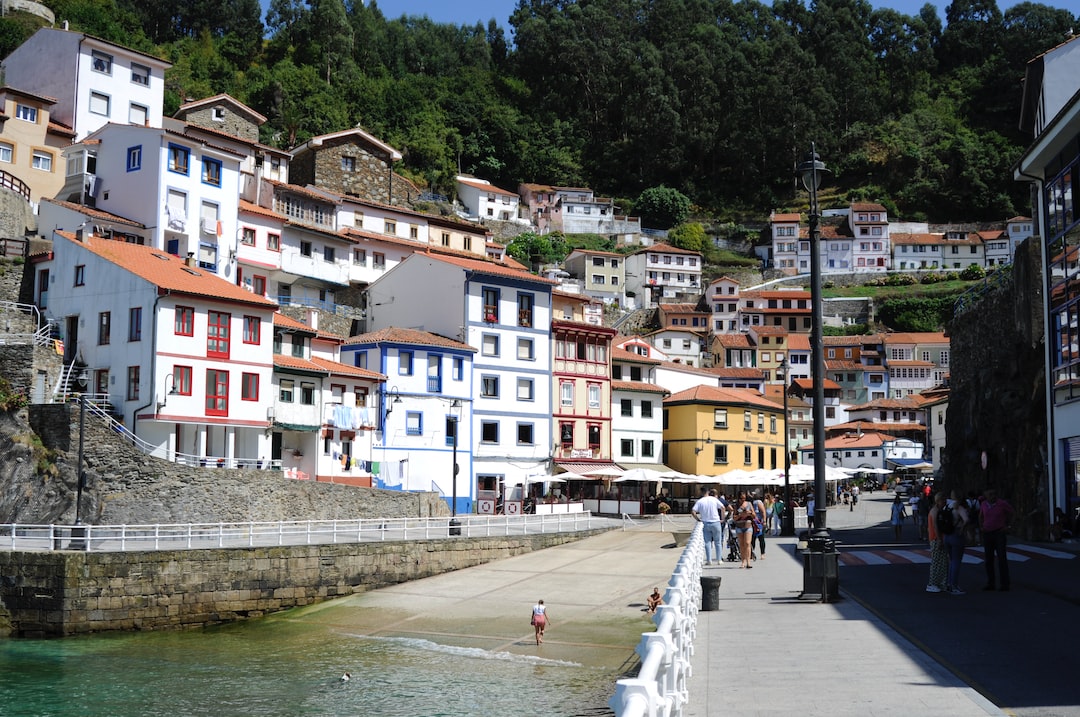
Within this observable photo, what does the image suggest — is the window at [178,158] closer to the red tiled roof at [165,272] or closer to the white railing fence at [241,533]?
the red tiled roof at [165,272]

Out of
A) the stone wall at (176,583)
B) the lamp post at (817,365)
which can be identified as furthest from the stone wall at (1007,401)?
the stone wall at (176,583)

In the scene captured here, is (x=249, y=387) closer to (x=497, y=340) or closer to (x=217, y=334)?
(x=217, y=334)

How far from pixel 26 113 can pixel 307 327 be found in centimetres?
1985

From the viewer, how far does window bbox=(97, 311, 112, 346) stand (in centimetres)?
4100

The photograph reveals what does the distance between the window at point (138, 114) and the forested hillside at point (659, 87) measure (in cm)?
4431

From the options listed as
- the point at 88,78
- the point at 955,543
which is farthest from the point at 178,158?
the point at 955,543

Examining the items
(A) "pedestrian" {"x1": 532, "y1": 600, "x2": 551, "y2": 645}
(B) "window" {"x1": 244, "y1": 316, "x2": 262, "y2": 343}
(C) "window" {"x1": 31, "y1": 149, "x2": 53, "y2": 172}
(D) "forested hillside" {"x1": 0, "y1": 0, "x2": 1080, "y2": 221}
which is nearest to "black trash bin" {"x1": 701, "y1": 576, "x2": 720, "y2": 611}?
(A) "pedestrian" {"x1": 532, "y1": 600, "x2": 551, "y2": 645}

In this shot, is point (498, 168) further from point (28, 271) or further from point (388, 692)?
point (388, 692)

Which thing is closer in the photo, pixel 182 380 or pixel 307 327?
pixel 182 380

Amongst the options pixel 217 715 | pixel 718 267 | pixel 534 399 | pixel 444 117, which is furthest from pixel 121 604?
pixel 444 117

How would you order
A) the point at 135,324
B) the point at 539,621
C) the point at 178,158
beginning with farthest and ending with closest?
the point at 178,158
the point at 135,324
the point at 539,621

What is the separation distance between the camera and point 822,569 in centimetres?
1666

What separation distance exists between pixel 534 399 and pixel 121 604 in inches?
1279

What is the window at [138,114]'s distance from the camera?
63.3 metres
